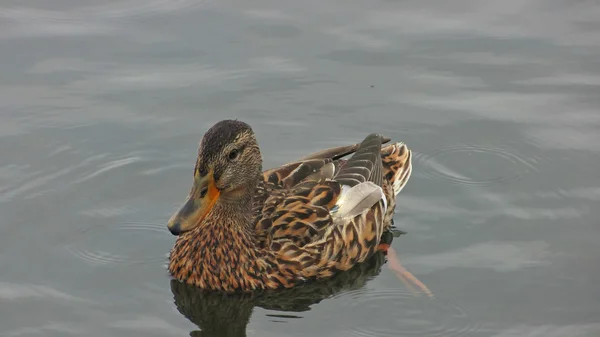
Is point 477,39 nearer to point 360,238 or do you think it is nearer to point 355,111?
point 355,111

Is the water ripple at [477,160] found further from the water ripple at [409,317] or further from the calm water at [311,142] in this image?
the water ripple at [409,317]

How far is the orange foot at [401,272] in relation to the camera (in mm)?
9688

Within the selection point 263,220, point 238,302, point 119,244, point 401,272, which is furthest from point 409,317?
point 119,244

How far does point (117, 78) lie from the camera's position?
1298 cm

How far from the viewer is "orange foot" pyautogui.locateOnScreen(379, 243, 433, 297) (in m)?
9.69

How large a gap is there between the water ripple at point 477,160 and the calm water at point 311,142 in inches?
0.8

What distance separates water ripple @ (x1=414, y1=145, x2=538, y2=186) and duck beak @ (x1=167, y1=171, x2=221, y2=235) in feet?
9.61

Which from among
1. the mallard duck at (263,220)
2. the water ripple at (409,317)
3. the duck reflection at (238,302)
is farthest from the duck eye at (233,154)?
the water ripple at (409,317)

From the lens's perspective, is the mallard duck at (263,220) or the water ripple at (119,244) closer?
the mallard duck at (263,220)

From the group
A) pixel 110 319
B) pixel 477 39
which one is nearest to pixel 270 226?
pixel 110 319

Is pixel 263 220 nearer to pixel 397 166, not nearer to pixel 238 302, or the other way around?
pixel 238 302

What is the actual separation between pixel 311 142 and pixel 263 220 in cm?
218

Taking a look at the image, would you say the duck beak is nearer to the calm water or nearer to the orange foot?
the calm water

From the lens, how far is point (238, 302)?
9.64 metres
